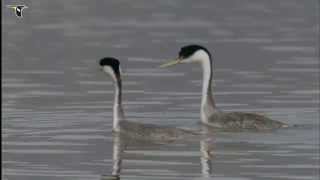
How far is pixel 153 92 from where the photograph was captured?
31875 mm

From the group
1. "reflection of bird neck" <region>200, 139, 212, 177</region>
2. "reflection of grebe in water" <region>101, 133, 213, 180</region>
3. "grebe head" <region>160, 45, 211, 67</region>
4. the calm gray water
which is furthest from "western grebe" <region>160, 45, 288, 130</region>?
"reflection of bird neck" <region>200, 139, 212, 177</region>

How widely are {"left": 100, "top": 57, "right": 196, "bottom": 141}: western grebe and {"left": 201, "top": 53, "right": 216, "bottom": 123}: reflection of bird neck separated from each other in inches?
75.1

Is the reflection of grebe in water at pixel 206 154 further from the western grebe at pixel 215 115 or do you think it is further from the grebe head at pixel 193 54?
the grebe head at pixel 193 54

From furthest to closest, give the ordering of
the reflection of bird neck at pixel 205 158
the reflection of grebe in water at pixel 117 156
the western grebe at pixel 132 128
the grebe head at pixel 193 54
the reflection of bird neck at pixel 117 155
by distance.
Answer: the grebe head at pixel 193 54 < the western grebe at pixel 132 128 < the reflection of bird neck at pixel 117 155 < the reflection of bird neck at pixel 205 158 < the reflection of grebe in water at pixel 117 156

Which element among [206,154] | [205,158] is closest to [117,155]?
[206,154]

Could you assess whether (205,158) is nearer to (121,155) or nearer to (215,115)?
(121,155)

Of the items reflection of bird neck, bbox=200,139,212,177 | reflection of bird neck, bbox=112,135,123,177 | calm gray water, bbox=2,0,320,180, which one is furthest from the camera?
calm gray water, bbox=2,0,320,180

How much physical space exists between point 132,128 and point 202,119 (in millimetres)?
2218

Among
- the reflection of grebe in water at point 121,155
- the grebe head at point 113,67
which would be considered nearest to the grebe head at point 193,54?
the grebe head at point 113,67

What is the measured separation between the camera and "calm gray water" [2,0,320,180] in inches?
905

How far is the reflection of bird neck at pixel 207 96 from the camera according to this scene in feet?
92.6

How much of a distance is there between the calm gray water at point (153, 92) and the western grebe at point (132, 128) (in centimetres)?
28

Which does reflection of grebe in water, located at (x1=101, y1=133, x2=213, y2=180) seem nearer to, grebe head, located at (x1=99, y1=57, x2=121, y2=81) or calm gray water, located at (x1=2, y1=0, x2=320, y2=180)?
calm gray water, located at (x1=2, y1=0, x2=320, y2=180)

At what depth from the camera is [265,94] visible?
1243 inches
